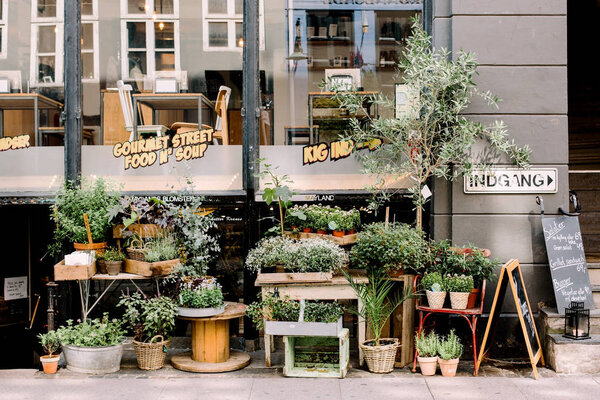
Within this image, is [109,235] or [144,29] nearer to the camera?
[109,235]

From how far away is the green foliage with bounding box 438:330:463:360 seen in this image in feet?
21.2

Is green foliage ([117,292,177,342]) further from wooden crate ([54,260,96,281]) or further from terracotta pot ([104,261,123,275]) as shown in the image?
wooden crate ([54,260,96,281])

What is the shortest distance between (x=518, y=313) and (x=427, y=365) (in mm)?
1051

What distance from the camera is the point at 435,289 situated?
6.46 metres

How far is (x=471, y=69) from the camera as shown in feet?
22.4

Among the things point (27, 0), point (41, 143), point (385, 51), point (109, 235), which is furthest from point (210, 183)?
point (27, 0)

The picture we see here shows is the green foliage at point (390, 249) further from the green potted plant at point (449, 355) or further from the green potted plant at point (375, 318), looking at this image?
the green potted plant at point (449, 355)

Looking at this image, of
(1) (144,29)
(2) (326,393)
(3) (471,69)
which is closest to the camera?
(2) (326,393)

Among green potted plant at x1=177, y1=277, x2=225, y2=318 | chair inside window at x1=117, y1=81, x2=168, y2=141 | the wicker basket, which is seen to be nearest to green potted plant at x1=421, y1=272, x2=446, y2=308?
green potted plant at x1=177, y1=277, x2=225, y2=318

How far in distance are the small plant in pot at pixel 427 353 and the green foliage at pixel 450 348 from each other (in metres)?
0.06

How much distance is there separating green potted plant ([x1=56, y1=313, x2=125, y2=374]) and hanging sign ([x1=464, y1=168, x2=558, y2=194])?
4209mm

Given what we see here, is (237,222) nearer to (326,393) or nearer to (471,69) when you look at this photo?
(326,393)

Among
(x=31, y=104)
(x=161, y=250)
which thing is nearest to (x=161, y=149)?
(x=161, y=250)

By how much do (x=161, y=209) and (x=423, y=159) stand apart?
118 inches
